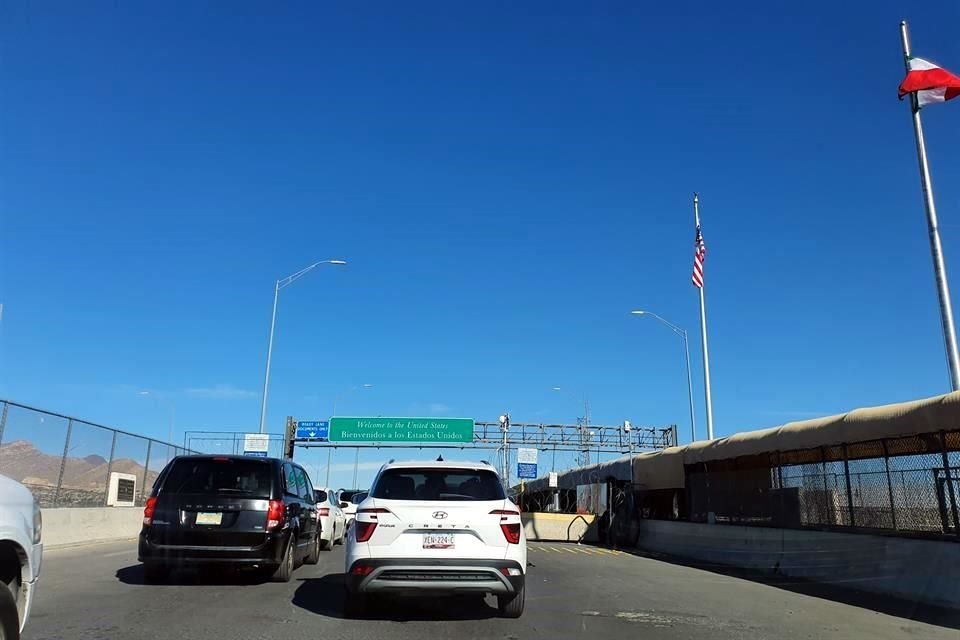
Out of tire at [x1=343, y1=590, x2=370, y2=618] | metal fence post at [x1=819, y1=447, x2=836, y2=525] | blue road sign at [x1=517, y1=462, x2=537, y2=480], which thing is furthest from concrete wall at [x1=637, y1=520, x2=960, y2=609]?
blue road sign at [x1=517, y1=462, x2=537, y2=480]

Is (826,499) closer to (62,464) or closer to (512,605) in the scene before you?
(512,605)

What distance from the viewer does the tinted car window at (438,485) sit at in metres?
8.42

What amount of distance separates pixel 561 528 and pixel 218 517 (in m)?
19.6

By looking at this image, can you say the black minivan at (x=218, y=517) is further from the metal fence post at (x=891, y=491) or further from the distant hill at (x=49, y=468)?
the metal fence post at (x=891, y=491)

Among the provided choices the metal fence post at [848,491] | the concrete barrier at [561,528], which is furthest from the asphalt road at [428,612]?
the concrete barrier at [561,528]

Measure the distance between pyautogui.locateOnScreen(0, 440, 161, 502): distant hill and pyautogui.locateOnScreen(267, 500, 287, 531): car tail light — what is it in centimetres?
590

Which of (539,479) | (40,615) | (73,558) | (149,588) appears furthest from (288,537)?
(539,479)

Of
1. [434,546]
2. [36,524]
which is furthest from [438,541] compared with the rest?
[36,524]

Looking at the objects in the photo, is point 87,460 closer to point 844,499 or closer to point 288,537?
point 288,537

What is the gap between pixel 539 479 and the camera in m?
49.9

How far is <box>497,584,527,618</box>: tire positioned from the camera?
332 inches

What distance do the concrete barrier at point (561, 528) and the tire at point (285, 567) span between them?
1732cm

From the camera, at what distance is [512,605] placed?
852 cm

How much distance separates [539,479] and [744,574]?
114ft
